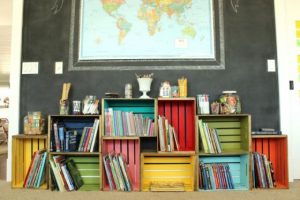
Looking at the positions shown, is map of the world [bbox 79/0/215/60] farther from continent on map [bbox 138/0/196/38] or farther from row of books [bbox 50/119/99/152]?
row of books [bbox 50/119/99/152]

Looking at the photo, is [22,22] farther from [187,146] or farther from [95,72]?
[187,146]

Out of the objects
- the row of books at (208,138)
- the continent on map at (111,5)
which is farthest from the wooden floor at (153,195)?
the continent on map at (111,5)

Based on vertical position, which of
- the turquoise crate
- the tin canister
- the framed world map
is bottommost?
the turquoise crate

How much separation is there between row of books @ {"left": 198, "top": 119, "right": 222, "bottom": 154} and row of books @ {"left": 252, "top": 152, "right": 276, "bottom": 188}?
0.39 m

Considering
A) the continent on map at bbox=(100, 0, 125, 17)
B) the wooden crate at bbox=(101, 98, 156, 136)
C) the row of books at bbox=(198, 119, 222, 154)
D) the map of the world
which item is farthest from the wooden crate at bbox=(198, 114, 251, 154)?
the continent on map at bbox=(100, 0, 125, 17)

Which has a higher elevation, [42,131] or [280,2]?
[280,2]

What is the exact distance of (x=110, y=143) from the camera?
252cm

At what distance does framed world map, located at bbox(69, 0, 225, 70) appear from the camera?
2.58 metres

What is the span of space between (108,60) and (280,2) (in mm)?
2043

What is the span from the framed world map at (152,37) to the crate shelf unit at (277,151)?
900 mm

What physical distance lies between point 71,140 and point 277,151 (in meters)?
2.14

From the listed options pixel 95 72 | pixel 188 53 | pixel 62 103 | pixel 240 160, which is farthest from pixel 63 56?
pixel 240 160

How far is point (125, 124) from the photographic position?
91.7 inches

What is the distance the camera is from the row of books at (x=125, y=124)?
232cm
